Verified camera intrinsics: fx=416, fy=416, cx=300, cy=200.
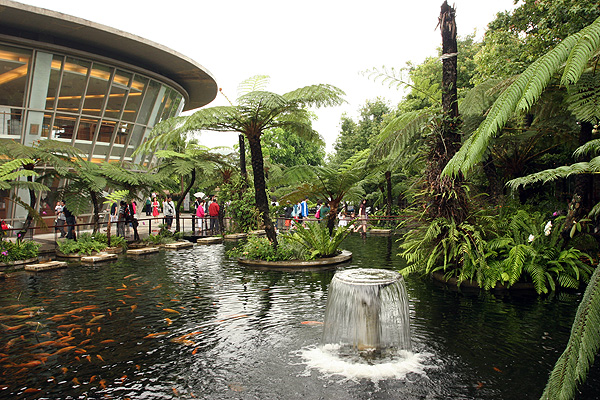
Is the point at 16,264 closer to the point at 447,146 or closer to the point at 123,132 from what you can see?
the point at 447,146

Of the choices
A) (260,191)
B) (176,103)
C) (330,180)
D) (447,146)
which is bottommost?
(260,191)

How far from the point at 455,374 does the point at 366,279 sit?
127cm

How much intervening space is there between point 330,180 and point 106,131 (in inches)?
624

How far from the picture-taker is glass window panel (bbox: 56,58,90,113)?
2000cm

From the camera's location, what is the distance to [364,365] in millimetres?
4266

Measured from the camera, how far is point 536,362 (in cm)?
419

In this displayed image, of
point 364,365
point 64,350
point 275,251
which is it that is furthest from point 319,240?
point 64,350

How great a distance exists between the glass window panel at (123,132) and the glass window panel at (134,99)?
0.35 meters

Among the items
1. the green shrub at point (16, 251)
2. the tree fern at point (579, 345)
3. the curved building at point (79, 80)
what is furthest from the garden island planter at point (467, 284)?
the curved building at point (79, 80)

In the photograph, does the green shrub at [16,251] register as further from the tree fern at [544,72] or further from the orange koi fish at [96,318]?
the tree fern at [544,72]

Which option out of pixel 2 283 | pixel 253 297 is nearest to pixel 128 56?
pixel 2 283

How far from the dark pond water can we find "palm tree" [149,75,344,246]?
3.72m

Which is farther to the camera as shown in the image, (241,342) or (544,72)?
(241,342)

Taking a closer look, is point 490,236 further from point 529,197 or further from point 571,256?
point 529,197
